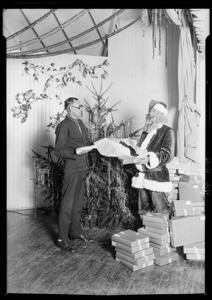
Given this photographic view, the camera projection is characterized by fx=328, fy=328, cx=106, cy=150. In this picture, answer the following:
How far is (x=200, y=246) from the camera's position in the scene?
11.0ft

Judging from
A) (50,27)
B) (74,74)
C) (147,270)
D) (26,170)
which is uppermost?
(50,27)

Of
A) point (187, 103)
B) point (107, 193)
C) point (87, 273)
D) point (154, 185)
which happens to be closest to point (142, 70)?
point (187, 103)

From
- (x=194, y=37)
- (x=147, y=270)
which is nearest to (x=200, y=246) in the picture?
(x=147, y=270)

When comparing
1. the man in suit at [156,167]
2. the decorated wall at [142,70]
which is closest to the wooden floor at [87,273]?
the man in suit at [156,167]

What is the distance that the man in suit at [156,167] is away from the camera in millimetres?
3523

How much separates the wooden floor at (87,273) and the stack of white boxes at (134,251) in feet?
0.19

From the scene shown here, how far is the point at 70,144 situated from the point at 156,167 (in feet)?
3.28

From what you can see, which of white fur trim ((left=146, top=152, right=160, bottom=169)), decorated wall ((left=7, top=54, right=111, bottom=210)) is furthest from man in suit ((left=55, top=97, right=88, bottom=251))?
decorated wall ((left=7, top=54, right=111, bottom=210))

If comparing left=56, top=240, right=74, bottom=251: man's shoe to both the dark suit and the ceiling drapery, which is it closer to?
the dark suit

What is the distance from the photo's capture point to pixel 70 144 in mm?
3732

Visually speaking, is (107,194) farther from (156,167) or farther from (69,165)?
(156,167)

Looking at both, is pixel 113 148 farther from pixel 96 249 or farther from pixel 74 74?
pixel 74 74
